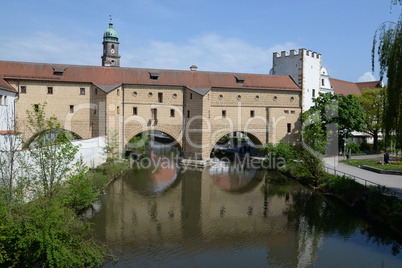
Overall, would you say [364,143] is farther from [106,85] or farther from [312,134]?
[106,85]

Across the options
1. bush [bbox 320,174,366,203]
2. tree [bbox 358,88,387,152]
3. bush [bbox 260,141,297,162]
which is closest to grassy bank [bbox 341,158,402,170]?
bush [bbox 260,141,297,162]

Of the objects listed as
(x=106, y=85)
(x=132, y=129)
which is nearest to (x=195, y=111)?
(x=132, y=129)

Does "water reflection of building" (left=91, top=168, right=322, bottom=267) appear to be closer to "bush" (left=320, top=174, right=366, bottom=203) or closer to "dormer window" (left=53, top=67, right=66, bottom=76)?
"bush" (left=320, top=174, right=366, bottom=203)

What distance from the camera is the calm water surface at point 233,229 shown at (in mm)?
11055

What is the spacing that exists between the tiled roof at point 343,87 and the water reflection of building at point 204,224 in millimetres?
27112

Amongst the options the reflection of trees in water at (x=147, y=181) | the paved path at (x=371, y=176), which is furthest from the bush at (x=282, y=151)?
the reflection of trees in water at (x=147, y=181)

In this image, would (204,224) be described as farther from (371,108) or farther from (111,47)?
(111,47)

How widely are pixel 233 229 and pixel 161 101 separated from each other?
55.7ft

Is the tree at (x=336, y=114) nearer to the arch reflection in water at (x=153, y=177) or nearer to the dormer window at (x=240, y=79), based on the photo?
the dormer window at (x=240, y=79)

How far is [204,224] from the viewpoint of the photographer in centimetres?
1416

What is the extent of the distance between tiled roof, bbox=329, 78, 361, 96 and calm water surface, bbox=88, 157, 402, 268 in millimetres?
25543

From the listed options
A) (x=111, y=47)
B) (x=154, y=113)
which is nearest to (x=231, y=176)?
(x=154, y=113)

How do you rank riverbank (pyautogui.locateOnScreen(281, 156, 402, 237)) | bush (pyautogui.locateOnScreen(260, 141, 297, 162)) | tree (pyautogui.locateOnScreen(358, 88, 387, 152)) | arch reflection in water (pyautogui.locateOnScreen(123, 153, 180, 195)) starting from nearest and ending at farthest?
riverbank (pyautogui.locateOnScreen(281, 156, 402, 237)), arch reflection in water (pyautogui.locateOnScreen(123, 153, 180, 195)), bush (pyautogui.locateOnScreen(260, 141, 297, 162)), tree (pyautogui.locateOnScreen(358, 88, 387, 152))

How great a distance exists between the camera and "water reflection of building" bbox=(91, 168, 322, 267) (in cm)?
1179
